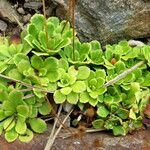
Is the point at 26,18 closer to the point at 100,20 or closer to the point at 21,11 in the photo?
the point at 21,11

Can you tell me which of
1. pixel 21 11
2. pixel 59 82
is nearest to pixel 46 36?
pixel 59 82

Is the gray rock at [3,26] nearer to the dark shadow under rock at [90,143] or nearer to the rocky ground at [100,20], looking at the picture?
the rocky ground at [100,20]

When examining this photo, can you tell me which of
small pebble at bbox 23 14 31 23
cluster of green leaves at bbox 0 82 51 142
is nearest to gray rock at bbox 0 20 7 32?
small pebble at bbox 23 14 31 23

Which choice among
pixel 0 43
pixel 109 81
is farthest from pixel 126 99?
pixel 0 43

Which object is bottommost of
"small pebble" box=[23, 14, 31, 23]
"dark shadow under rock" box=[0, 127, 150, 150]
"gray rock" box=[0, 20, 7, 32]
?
"dark shadow under rock" box=[0, 127, 150, 150]

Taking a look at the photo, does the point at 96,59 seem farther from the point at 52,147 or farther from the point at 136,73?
the point at 52,147

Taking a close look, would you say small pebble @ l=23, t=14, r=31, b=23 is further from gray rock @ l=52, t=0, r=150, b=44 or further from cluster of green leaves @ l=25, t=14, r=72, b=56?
cluster of green leaves @ l=25, t=14, r=72, b=56
